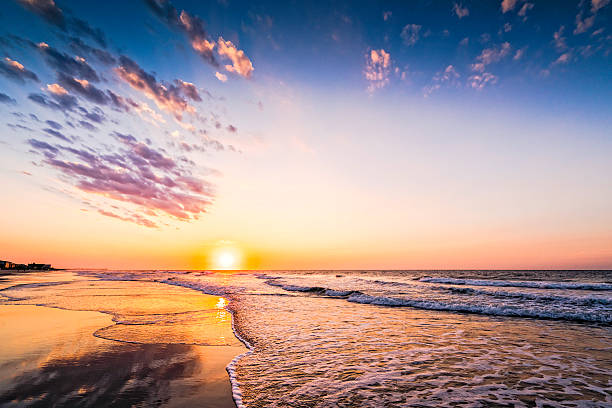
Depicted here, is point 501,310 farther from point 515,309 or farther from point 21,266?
point 21,266

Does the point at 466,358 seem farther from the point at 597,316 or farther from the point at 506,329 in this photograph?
the point at 597,316

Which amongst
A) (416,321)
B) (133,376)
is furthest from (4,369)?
(416,321)

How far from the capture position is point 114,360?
675 centimetres

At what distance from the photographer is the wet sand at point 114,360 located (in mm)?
4867

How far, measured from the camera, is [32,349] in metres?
7.52

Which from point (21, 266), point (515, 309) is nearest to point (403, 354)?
point (515, 309)

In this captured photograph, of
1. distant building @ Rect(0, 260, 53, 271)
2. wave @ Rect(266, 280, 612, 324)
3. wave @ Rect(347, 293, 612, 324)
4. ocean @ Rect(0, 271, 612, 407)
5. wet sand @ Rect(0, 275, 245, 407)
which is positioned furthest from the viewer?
distant building @ Rect(0, 260, 53, 271)

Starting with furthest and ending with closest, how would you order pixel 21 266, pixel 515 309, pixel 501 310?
pixel 21 266, pixel 515 309, pixel 501 310

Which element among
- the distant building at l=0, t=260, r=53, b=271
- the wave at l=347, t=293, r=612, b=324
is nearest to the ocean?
the wave at l=347, t=293, r=612, b=324

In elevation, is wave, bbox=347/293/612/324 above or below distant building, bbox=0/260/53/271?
below

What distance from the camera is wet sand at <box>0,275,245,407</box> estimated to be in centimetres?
487

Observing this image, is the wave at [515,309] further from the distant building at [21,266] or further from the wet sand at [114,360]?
the distant building at [21,266]

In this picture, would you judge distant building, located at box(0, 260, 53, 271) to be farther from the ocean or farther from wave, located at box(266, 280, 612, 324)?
wave, located at box(266, 280, 612, 324)

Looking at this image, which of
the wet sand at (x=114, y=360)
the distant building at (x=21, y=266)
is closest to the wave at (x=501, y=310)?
the wet sand at (x=114, y=360)
